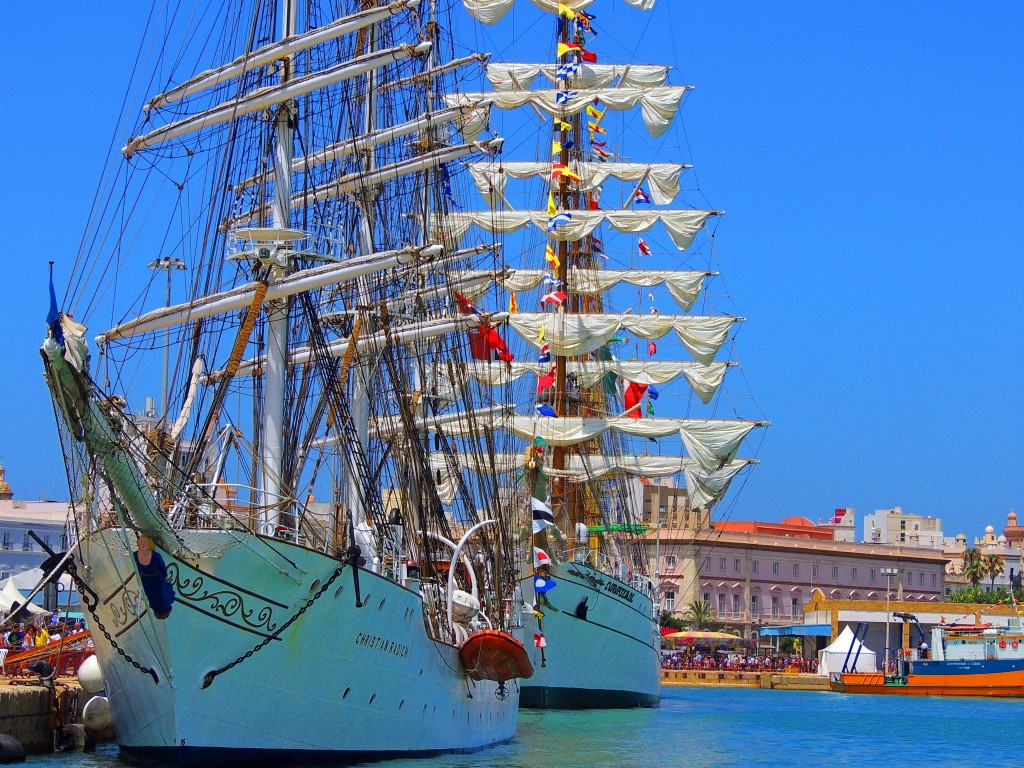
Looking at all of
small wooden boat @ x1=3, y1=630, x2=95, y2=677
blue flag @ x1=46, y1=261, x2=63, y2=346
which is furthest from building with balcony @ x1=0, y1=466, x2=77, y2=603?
blue flag @ x1=46, y1=261, x2=63, y2=346

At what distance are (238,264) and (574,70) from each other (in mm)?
32961

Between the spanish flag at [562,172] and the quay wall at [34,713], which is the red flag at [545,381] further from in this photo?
the quay wall at [34,713]

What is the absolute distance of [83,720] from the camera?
33062 millimetres

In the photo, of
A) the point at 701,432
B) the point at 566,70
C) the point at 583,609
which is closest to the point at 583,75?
the point at 566,70

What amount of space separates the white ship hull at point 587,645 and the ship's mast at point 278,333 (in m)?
19.0

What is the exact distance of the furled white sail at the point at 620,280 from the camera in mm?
63844

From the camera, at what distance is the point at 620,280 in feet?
219

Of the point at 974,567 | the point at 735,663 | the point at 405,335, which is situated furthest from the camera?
the point at 974,567

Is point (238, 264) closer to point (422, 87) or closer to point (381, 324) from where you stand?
point (381, 324)

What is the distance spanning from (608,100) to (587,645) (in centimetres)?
2470

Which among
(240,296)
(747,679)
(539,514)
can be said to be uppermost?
(240,296)

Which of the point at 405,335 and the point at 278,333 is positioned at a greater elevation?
the point at 405,335

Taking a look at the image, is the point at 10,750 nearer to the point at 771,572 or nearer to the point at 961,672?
the point at 961,672

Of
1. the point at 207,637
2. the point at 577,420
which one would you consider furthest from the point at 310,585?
the point at 577,420
